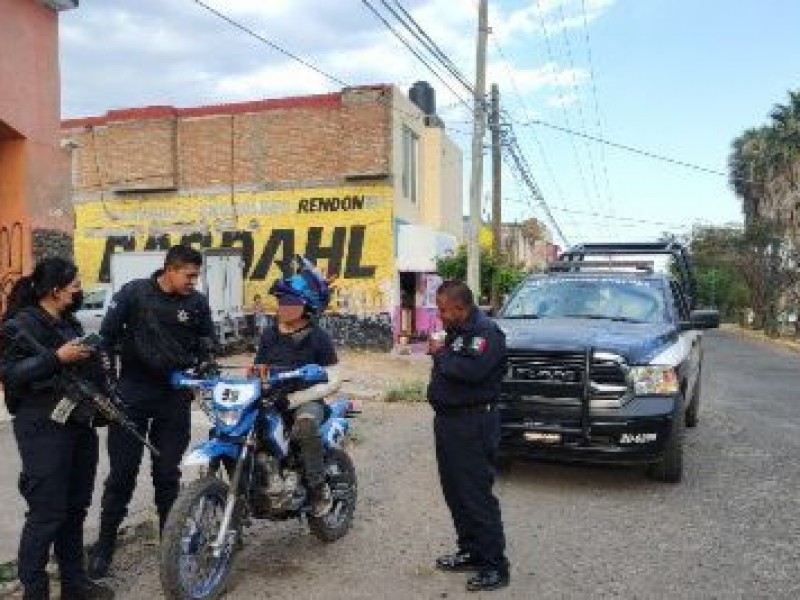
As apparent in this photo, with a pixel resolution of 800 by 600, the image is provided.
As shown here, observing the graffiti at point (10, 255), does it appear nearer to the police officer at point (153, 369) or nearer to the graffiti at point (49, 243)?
the graffiti at point (49, 243)

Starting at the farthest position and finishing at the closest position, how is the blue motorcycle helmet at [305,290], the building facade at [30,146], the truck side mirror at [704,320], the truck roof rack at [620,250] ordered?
1. the truck roof rack at [620,250]
2. the building facade at [30,146]
3. the truck side mirror at [704,320]
4. the blue motorcycle helmet at [305,290]

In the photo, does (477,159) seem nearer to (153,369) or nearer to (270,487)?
(153,369)

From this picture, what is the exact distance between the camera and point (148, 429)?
5.59 meters

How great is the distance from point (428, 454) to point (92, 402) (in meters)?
5.15

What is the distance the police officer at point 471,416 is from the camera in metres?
5.21

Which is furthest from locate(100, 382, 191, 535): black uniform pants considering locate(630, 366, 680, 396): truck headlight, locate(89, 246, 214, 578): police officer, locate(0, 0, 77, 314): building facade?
locate(0, 0, 77, 314): building facade

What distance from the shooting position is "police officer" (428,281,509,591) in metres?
5.21

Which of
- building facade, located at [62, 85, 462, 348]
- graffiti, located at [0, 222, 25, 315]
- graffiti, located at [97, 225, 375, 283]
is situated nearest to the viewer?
graffiti, located at [0, 222, 25, 315]

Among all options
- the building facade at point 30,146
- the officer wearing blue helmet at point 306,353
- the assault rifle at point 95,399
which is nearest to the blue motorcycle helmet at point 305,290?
the officer wearing blue helmet at point 306,353

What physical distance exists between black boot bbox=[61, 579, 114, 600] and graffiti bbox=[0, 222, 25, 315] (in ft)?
20.6

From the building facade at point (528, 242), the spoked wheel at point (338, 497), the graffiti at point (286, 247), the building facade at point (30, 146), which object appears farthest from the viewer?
the building facade at point (528, 242)

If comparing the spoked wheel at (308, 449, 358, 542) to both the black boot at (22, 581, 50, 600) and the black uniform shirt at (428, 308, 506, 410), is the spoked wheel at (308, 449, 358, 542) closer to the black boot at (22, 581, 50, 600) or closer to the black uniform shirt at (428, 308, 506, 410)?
the black uniform shirt at (428, 308, 506, 410)

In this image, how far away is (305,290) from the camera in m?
5.67

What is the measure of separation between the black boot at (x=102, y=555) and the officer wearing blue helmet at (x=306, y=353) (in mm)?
1197
